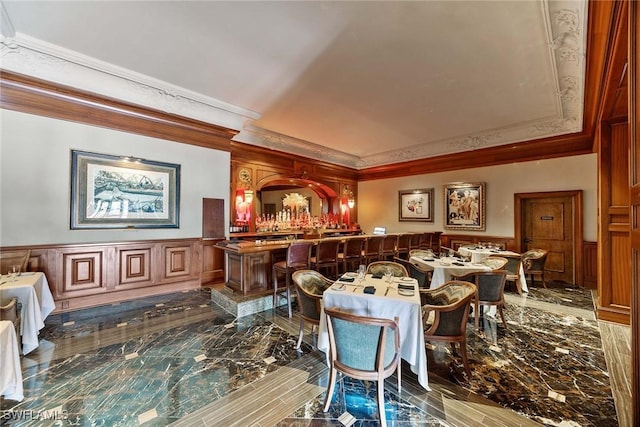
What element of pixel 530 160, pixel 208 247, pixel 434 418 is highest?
pixel 530 160

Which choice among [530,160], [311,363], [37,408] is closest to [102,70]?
[37,408]

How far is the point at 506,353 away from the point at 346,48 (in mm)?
4248

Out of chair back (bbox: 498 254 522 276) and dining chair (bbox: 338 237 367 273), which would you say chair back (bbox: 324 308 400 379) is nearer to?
dining chair (bbox: 338 237 367 273)

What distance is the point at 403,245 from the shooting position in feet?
21.6

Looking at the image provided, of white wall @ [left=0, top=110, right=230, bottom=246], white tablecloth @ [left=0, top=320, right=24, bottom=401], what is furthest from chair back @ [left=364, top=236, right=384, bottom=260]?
white tablecloth @ [left=0, top=320, right=24, bottom=401]

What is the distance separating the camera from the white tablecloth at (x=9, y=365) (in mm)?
1815

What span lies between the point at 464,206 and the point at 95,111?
29.7 feet

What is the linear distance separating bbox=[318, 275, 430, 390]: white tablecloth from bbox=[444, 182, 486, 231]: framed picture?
612 cm

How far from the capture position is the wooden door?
606 centimetres

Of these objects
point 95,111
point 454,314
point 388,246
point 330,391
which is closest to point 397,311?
point 454,314

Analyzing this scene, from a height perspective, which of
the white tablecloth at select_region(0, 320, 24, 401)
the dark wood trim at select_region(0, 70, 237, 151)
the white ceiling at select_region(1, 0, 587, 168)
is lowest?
the white tablecloth at select_region(0, 320, 24, 401)

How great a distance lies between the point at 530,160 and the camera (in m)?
6.74

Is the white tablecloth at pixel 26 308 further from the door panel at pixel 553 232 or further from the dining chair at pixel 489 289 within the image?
the door panel at pixel 553 232

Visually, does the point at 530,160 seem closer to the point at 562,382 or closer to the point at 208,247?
the point at 562,382
